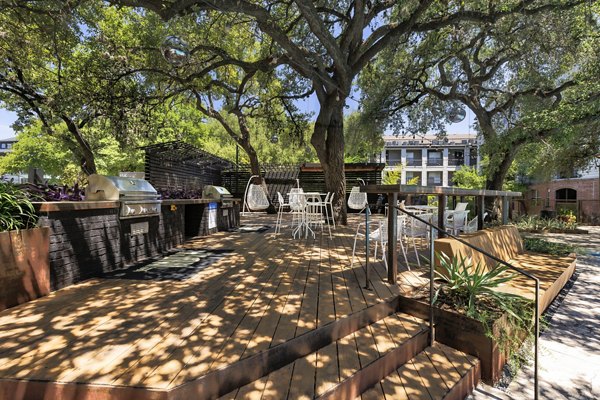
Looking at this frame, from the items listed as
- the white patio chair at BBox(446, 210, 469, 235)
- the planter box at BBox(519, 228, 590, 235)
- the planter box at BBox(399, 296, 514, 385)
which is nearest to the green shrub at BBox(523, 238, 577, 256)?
the white patio chair at BBox(446, 210, 469, 235)

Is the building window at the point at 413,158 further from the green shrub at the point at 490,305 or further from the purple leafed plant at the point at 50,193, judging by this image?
the purple leafed plant at the point at 50,193

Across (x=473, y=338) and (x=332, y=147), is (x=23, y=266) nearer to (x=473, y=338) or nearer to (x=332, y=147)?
A: (x=473, y=338)

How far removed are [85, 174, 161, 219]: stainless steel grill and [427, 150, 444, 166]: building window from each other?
3217 centimetres

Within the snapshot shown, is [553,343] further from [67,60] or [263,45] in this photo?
[67,60]

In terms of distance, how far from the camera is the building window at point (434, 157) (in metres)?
31.4

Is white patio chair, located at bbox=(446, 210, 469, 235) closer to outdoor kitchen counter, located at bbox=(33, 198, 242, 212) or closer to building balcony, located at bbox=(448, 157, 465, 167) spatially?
outdoor kitchen counter, located at bbox=(33, 198, 242, 212)

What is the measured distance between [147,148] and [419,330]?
7086 mm

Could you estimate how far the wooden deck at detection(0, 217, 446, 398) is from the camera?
1.49 metres

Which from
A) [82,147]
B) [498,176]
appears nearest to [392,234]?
[498,176]

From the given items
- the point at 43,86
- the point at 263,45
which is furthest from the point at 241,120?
the point at 43,86

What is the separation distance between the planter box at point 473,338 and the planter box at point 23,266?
128 inches

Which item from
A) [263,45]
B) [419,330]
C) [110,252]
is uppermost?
[263,45]

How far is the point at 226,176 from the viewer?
12719mm

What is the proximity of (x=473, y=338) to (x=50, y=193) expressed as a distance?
4.04 m
